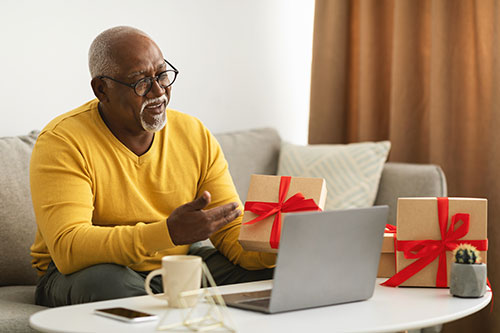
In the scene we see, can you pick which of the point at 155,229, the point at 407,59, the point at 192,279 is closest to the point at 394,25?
the point at 407,59

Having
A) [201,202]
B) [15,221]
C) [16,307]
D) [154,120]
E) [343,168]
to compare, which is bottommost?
[16,307]

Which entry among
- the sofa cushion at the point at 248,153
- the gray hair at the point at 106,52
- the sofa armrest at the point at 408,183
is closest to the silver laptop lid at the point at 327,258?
the gray hair at the point at 106,52

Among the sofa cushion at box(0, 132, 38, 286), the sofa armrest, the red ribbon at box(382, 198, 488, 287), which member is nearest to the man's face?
the sofa cushion at box(0, 132, 38, 286)

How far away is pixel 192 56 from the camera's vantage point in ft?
8.82

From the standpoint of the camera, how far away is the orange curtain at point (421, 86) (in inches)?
93.0

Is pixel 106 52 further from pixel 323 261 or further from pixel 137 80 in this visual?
pixel 323 261

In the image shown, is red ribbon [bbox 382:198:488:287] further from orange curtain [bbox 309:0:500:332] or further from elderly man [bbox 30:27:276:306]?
orange curtain [bbox 309:0:500:332]

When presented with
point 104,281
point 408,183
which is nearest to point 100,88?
point 104,281

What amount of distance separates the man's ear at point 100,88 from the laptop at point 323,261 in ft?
2.42

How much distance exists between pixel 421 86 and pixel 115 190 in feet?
4.68

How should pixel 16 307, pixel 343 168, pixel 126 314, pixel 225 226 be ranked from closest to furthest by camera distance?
pixel 126 314
pixel 16 307
pixel 225 226
pixel 343 168

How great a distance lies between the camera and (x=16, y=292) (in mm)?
1830

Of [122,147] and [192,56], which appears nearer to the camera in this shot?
[122,147]

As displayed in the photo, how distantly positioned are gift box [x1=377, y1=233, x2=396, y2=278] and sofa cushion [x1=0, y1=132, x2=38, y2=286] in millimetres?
1069
